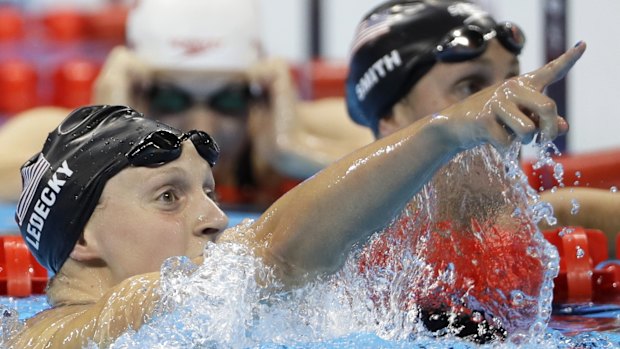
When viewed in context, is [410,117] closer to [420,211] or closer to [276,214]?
[420,211]

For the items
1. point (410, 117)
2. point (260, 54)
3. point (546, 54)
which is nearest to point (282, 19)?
point (260, 54)

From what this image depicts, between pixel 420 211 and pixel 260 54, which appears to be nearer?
pixel 420 211

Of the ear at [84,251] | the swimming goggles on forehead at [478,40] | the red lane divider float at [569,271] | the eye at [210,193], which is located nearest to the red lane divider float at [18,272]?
the red lane divider float at [569,271]

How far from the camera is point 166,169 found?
1.86 metres

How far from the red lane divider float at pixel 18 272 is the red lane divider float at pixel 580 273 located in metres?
1.14

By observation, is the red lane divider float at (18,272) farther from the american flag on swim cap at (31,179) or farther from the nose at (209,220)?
the nose at (209,220)

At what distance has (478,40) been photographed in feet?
8.00

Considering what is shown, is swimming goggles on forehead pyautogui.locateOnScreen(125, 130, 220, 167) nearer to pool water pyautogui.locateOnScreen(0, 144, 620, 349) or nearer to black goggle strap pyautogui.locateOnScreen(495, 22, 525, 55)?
pool water pyautogui.locateOnScreen(0, 144, 620, 349)

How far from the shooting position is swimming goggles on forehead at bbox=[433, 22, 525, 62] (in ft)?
8.00

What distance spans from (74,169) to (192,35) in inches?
108

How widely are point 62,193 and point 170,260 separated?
29cm

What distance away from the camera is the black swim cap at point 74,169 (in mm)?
1891

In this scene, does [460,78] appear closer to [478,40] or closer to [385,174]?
[478,40]

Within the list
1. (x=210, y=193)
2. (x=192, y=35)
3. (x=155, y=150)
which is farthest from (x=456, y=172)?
(x=192, y=35)
